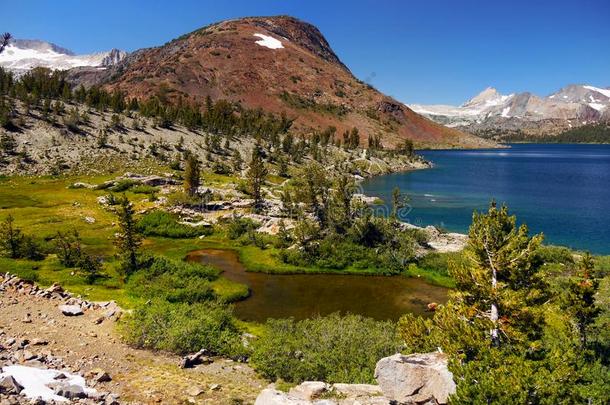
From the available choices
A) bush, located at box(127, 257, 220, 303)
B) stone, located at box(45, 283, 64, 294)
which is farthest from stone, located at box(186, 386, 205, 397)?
stone, located at box(45, 283, 64, 294)

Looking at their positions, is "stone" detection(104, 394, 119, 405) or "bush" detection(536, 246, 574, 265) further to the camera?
"bush" detection(536, 246, 574, 265)

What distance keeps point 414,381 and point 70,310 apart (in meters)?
26.0

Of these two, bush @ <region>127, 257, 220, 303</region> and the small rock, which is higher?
the small rock

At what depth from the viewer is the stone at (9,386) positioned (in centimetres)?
1773

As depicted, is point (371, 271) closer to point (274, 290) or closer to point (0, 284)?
point (274, 290)

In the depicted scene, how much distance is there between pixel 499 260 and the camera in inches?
979

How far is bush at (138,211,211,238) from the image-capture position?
245 feet

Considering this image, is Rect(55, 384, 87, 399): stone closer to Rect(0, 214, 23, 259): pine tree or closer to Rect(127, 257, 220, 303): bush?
Rect(127, 257, 220, 303): bush

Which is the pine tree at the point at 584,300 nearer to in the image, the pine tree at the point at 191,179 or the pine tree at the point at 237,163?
the pine tree at the point at 191,179

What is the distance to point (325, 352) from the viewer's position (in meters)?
28.0

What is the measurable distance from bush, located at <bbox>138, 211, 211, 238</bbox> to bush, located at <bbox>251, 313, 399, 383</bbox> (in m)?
46.6

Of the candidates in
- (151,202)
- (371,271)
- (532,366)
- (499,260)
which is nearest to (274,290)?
(371,271)

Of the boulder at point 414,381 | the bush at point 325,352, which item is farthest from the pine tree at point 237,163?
the boulder at point 414,381

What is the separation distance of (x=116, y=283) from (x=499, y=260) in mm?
39626
